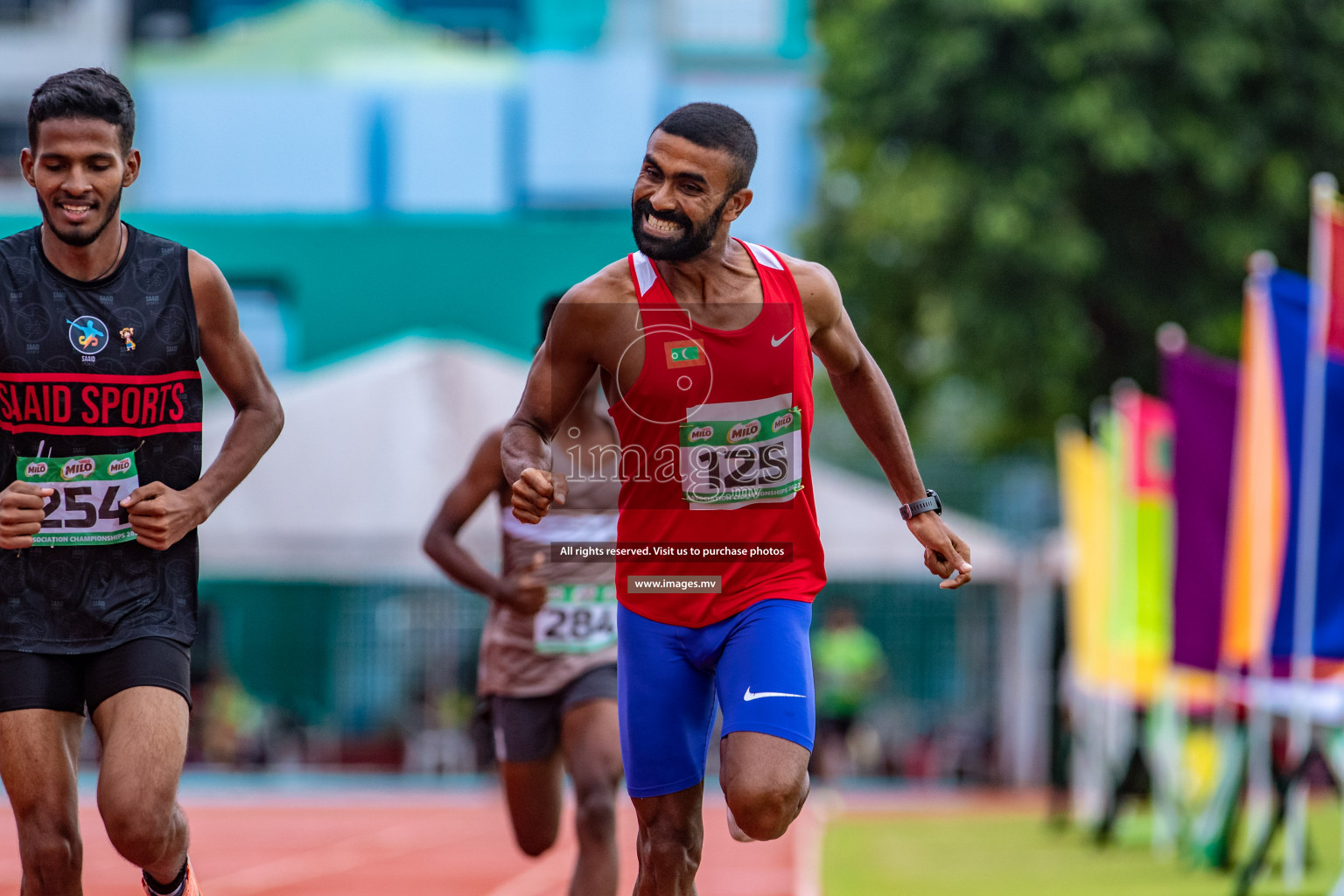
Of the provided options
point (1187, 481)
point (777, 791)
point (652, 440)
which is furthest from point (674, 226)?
point (1187, 481)

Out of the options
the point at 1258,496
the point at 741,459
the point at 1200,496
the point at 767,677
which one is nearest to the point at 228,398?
the point at 741,459

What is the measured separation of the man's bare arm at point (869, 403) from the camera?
5.09 m

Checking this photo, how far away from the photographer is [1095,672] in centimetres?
1434

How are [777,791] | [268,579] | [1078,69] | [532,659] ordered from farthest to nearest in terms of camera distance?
[268,579] → [1078,69] → [532,659] → [777,791]

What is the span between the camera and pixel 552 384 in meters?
5.01

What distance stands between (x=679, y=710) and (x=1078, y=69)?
15.6 metres

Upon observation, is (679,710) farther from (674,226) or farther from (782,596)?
(674,226)

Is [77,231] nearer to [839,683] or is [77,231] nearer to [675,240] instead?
[675,240]

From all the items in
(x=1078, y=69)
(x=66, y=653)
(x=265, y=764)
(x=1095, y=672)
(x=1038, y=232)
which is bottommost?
(x=265, y=764)

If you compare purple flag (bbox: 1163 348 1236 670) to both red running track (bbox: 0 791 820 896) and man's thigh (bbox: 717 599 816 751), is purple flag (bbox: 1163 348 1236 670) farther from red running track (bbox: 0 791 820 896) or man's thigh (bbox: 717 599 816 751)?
man's thigh (bbox: 717 599 816 751)

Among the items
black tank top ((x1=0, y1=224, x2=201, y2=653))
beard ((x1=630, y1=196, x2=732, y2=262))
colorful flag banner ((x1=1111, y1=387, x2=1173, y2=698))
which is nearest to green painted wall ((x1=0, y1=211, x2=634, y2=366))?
colorful flag banner ((x1=1111, y1=387, x2=1173, y2=698))

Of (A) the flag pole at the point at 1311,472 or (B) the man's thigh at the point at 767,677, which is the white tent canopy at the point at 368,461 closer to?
(A) the flag pole at the point at 1311,472

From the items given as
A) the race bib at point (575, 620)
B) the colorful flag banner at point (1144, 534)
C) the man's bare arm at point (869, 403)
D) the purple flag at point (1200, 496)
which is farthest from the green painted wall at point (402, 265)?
the man's bare arm at point (869, 403)

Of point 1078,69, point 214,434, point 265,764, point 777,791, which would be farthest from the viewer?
point 265,764
